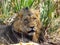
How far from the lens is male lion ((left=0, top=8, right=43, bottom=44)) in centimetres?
548

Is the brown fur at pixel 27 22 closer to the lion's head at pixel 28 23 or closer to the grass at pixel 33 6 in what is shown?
the lion's head at pixel 28 23

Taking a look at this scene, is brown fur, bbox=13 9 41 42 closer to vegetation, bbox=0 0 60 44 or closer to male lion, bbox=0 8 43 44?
male lion, bbox=0 8 43 44

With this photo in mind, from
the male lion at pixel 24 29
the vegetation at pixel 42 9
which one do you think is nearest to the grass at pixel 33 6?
the vegetation at pixel 42 9

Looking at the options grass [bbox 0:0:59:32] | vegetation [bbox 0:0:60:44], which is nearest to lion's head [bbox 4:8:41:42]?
vegetation [bbox 0:0:60:44]

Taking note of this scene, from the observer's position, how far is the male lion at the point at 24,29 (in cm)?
548

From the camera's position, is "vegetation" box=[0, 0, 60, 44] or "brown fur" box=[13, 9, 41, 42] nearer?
"brown fur" box=[13, 9, 41, 42]

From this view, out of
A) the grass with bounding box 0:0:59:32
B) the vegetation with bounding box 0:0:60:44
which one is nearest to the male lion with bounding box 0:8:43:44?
the vegetation with bounding box 0:0:60:44

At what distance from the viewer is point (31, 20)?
18.0ft

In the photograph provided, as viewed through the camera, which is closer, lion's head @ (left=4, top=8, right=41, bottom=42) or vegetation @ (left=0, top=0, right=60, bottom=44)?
lion's head @ (left=4, top=8, right=41, bottom=42)

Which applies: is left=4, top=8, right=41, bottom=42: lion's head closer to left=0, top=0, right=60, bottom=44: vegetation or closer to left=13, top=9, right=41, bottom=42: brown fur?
left=13, top=9, right=41, bottom=42: brown fur

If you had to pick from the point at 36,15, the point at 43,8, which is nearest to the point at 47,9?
the point at 43,8

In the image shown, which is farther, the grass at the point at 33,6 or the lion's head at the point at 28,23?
the grass at the point at 33,6

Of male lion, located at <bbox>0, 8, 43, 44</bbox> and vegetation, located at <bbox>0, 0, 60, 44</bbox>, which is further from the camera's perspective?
vegetation, located at <bbox>0, 0, 60, 44</bbox>

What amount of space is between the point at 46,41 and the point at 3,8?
189 centimetres
